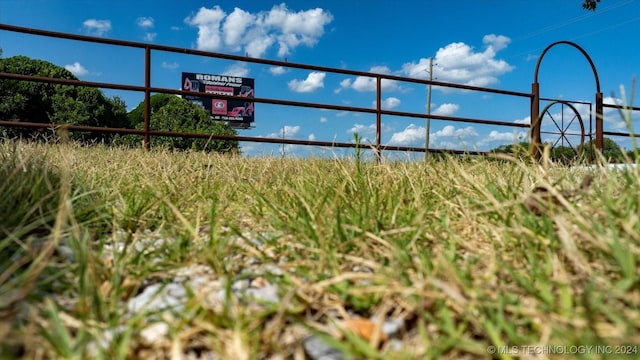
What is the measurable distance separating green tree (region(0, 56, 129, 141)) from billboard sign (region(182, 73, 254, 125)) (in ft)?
50.7

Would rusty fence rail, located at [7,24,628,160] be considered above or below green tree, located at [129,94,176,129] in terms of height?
below

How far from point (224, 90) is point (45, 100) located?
20461 millimetres

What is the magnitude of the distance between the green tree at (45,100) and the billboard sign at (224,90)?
50.7ft

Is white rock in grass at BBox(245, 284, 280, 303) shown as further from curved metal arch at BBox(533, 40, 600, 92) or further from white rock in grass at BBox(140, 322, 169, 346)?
curved metal arch at BBox(533, 40, 600, 92)

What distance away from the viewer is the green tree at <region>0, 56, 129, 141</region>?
60.2ft

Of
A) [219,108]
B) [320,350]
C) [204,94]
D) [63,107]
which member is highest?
[219,108]

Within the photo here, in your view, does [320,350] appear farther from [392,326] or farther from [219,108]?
[219,108]

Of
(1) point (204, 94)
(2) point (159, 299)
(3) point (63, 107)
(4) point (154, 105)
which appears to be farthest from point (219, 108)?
(2) point (159, 299)

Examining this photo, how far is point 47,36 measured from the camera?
4035mm

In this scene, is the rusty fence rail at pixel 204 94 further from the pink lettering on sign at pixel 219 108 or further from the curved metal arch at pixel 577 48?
the pink lettering on sign at pixel 219 108

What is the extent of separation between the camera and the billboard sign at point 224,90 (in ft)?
124

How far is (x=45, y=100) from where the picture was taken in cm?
1962

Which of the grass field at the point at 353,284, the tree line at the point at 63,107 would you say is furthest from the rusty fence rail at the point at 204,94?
the tree line at the point at 63,107

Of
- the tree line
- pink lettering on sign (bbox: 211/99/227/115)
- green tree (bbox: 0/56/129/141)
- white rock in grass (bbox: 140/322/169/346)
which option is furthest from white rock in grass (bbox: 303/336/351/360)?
pink lettering on sign (bbox: 211/99/227/115)
